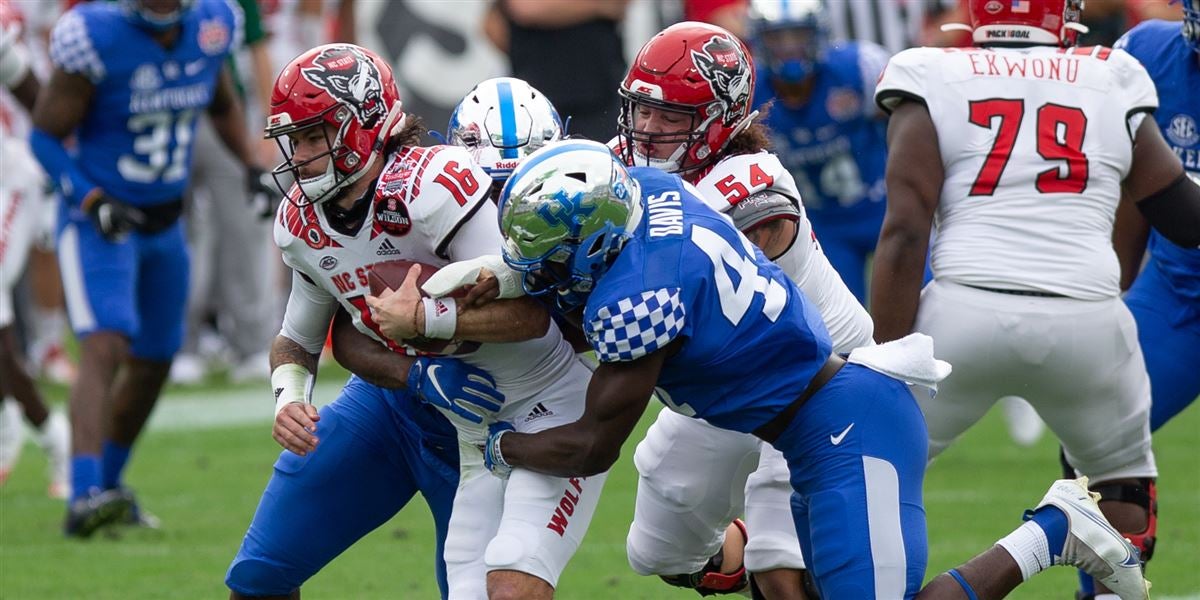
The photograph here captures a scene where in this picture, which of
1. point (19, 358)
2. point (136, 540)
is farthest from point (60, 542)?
point (19, 358)

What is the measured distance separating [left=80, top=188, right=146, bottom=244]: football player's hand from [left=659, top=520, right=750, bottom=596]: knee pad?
9.67 feet

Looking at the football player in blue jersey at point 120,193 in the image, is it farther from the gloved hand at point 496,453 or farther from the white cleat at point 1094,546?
the white cleat at point 1094,546

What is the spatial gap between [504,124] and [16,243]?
3.63 meters

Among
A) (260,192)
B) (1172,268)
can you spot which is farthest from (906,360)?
(260,192)

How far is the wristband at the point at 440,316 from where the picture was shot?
4.08 meters

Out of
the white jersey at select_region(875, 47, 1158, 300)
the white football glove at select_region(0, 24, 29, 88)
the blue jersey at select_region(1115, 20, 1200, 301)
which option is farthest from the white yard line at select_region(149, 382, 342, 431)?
the white jersey at select_region(875, 47, 1158, 300)

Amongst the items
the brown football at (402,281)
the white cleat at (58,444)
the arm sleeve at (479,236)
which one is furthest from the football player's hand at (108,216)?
the arm sleeve at (479,236)

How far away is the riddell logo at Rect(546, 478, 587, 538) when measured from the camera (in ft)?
14.1

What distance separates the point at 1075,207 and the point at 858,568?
55.5 inches

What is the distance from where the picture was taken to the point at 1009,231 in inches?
197

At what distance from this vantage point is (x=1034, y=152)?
4996mm

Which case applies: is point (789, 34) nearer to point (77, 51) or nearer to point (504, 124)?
point (77, 51)

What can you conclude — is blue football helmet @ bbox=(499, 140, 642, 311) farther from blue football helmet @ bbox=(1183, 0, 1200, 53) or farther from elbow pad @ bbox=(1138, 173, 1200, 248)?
blue football helmet @ bbox=(1183, 0, 1200, 53)

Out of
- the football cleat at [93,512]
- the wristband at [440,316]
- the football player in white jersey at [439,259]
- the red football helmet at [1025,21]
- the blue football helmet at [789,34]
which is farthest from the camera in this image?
the blue football helmet at [789,34]
